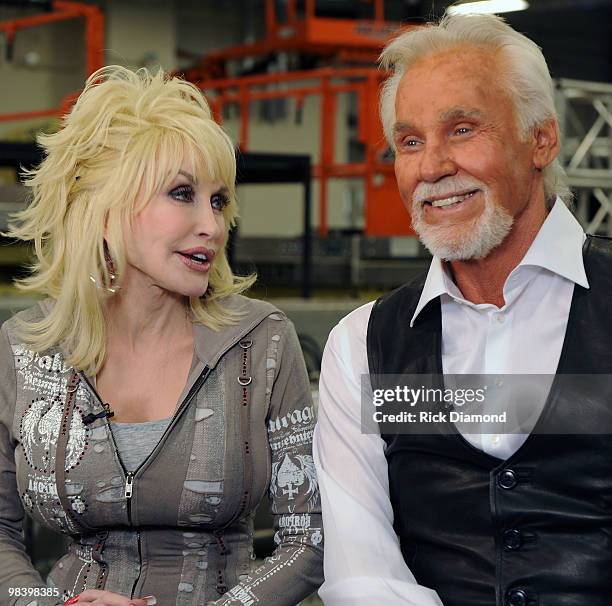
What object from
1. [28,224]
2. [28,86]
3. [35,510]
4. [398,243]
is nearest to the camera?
[35,510]

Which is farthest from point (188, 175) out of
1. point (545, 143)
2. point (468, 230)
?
point (545, 143)

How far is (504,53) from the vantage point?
1601 mm

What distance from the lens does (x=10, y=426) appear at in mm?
1757

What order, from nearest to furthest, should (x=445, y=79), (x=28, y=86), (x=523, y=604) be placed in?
1. (x=523, y=604)
2. (x=445, y=79)
3. (x=28, y=86)

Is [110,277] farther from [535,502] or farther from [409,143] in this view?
[535,502]

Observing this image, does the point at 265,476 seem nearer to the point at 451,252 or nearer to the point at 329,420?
the point at 329,420

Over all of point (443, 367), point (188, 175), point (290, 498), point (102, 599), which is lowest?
point (102, 599)

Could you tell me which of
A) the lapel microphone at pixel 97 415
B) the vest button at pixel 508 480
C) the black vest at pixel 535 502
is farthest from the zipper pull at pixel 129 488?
the vest button at pixel 508 480

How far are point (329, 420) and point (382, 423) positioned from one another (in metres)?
0.10

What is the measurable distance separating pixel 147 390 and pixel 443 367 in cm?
53

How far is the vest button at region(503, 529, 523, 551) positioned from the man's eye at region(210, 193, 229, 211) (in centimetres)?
76

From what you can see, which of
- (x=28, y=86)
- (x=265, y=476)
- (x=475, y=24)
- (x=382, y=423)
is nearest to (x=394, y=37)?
(x=475, y=24)

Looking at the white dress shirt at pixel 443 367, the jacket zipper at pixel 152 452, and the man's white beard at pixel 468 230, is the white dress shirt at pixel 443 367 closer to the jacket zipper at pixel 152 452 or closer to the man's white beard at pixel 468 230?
the man's white beard at pixel 468 230

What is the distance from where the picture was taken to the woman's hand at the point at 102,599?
1579mm
